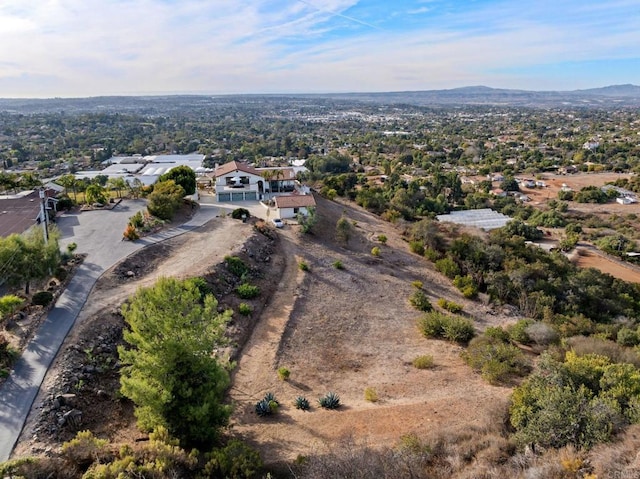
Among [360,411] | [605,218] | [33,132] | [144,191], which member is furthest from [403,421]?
[33,132]

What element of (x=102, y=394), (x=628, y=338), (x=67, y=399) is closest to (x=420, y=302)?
(x=628, y=338)

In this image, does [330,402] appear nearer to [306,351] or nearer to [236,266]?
[306,351]

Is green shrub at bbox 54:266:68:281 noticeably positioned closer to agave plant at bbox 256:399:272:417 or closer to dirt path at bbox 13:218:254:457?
dirt path at bbox 13:218:254:457

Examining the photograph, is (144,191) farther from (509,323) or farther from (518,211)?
(518,211)

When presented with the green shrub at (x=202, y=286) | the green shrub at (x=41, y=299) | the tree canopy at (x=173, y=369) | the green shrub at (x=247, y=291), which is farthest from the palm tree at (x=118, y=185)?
the tree canopy at (x=173, y=369)

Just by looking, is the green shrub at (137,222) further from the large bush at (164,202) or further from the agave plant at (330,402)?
the agave plant at (330,402)
